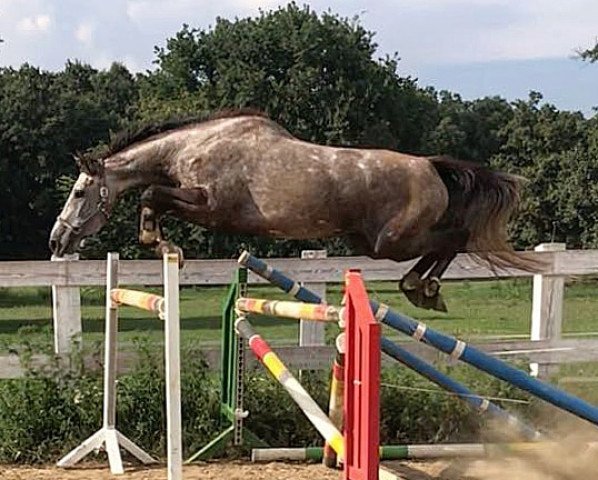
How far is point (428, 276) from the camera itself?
4.53m

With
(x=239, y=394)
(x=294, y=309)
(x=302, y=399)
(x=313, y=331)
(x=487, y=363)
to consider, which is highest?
(x=294, y=309)

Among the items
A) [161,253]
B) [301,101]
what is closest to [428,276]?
[161,253]

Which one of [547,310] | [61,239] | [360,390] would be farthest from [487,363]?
[547,310]

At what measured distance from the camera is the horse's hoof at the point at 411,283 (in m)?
4.55

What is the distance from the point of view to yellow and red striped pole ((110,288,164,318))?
440 centimetres

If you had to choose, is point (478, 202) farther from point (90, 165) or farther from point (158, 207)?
point (90, 165)

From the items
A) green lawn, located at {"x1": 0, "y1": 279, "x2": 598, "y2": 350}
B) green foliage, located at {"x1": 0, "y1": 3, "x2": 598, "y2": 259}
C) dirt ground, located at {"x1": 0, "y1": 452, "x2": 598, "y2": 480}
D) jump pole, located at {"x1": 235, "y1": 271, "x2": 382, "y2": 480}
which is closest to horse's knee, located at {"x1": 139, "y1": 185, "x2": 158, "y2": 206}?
jump pole, located at {"x1": 235, "y1": 271, "x2": 382, "y2": 480}

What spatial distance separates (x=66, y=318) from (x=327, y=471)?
1787mm

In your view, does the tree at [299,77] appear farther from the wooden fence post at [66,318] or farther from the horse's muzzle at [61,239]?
the horse's muzzle at [61,239]

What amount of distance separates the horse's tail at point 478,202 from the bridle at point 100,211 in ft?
4.78

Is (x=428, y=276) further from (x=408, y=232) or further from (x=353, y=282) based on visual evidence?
(x=353, y=282)

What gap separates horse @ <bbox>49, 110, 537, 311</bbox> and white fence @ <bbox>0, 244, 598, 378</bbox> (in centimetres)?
142

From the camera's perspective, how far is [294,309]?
13.6ft

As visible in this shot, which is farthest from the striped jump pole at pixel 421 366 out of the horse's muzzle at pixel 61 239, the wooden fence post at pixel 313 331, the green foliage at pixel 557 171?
the green foliage at pixel 557 171
